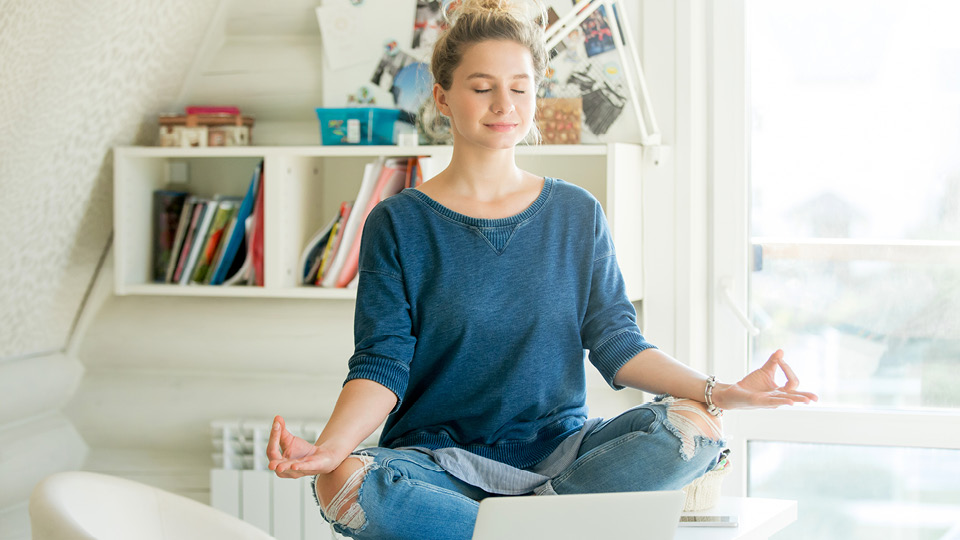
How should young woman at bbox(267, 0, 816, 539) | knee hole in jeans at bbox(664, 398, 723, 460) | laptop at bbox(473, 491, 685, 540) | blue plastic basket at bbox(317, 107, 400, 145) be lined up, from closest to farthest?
laptop at bbox(473, 491, 685, 540)
knee hole in jeans at bbox(664, 398, 723, 460)
young woman at bbox(267, 0, 816, 539)
blue plastic basket at bbox(317, 107, 400, 145)

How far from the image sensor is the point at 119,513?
4.67 ft

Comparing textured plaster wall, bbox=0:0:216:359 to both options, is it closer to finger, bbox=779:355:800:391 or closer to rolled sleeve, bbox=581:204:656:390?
rolled sleeve, bbox=581:204:656:390

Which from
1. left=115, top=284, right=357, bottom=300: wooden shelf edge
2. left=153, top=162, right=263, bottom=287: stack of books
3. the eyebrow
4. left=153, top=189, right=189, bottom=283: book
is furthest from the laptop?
left=153, top=189, right=189, bottom=283: book

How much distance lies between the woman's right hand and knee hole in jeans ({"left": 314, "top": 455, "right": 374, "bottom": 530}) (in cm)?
1

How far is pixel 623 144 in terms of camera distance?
207 centimetres

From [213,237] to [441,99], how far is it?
112cm

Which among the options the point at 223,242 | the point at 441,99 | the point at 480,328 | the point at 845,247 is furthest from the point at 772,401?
the point at 223,242

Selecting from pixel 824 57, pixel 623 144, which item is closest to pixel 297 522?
pixel 623 144

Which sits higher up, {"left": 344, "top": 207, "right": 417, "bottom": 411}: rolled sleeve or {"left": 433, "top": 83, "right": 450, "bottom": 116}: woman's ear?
{"left": 433, "top": 83, "right": 450, "bottom": 116}: woman's ear

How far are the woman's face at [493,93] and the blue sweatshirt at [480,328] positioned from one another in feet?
0.42

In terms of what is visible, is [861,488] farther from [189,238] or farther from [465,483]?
[189,238]

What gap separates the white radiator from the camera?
7.44ft

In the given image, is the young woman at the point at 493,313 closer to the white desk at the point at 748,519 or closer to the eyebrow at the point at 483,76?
the eyebrow at the point at 483,76

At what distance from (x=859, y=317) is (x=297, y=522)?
1.41 metres
